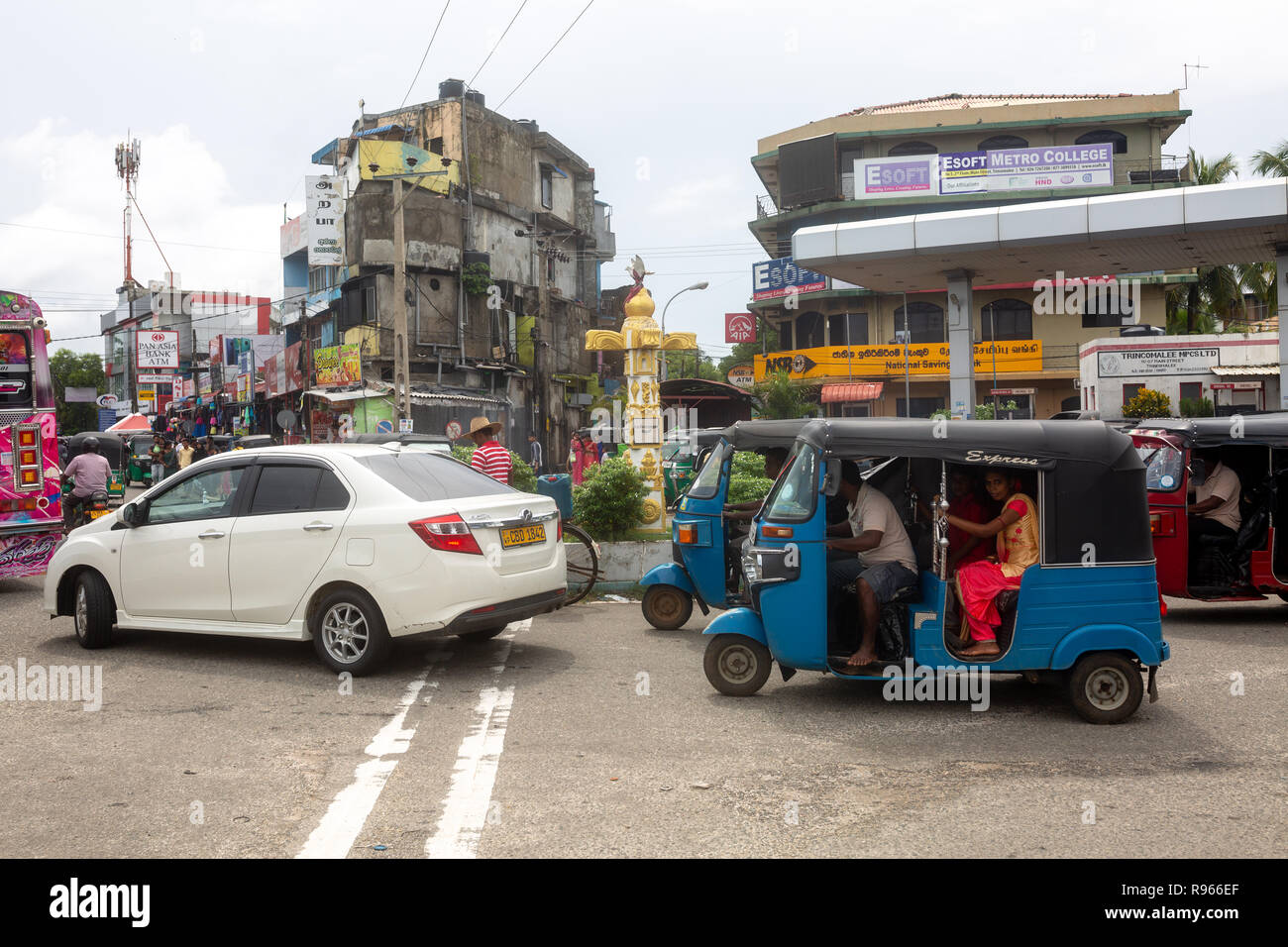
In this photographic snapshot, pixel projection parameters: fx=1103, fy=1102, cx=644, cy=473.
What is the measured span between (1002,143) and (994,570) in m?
47.8

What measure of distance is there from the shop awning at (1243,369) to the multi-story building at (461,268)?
79.1ft

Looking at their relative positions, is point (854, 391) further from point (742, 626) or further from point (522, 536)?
point (742, 626)

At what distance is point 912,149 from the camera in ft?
165

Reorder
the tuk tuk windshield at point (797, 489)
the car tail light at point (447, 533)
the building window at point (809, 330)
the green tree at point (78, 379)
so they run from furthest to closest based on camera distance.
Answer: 1. the green tree at point (78, 379)
2. the building window at point (809, 330)
3. the car tail light at point (447, 533)
4. the tuk tuk windshield at point (797, 489)

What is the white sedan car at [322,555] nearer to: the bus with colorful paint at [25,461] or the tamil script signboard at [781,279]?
the bus with colorful paint at [25,461]

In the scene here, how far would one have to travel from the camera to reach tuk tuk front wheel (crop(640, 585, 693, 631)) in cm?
1023

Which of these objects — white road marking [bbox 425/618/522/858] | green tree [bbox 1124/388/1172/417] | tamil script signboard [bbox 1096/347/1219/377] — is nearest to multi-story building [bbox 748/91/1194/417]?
tamil script signboard [bbox 1096/347/1219/377]

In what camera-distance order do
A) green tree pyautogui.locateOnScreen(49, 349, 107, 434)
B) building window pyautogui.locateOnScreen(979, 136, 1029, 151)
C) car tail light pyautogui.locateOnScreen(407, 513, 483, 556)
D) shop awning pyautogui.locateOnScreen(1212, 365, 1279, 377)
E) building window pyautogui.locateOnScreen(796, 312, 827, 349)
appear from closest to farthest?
1. car tail light pyautogui.locateOnScreen(407, 513, 483, 556)
2. shop awning pyautogui.locateOnScreen(1212, 365, 1279, 377)
3. building window pyautogui.locateOnScreen(979, 136, 1029, 151)
4. building window pyautogui.locateOnScreen(796, 312, 827, 349)
5. green tree pyautogui.locateOnScreen(49, 349, 107, 434)

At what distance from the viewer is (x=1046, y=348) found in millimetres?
48750

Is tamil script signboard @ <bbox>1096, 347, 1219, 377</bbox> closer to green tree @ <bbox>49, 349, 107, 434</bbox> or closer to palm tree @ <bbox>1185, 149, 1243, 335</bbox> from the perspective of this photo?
palm tree @ <bbox>1185, 149, 1243, 335</bbox>

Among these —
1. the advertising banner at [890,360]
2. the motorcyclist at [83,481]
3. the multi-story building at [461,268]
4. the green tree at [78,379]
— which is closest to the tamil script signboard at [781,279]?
the advertising banner at [890,360]

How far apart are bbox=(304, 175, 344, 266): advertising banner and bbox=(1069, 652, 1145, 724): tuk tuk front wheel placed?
38289mm

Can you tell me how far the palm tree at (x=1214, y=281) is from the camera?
152 ft

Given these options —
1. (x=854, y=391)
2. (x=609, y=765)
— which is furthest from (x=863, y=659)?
(x=854, y=391)
